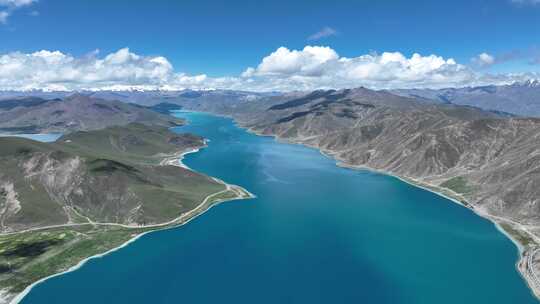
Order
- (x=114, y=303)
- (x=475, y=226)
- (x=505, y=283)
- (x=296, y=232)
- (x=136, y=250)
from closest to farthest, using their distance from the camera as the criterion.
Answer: (x=114, y=303)
(x=505, y=283)
(x=136, y=250)
(x=296, y=232)
(x=475, y=226)

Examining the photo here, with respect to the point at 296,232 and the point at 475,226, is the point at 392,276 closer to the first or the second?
the point at 296,232

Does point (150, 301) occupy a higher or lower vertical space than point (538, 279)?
lower

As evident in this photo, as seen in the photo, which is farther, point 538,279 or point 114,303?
point 538,279

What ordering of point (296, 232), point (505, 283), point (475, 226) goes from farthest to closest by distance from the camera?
point (475, 226) → point (296, 232) → point (505, 283)

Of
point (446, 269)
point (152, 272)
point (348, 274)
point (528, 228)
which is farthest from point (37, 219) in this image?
point (528, 228)

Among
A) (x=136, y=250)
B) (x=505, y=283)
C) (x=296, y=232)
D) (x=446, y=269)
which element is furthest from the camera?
(x=296, y=232)

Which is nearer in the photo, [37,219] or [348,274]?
[348,274]

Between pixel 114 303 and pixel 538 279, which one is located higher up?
pixel 538 279

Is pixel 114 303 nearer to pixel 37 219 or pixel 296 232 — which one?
pixel 296 232

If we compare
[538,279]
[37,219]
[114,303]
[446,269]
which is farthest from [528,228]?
[37,219]
